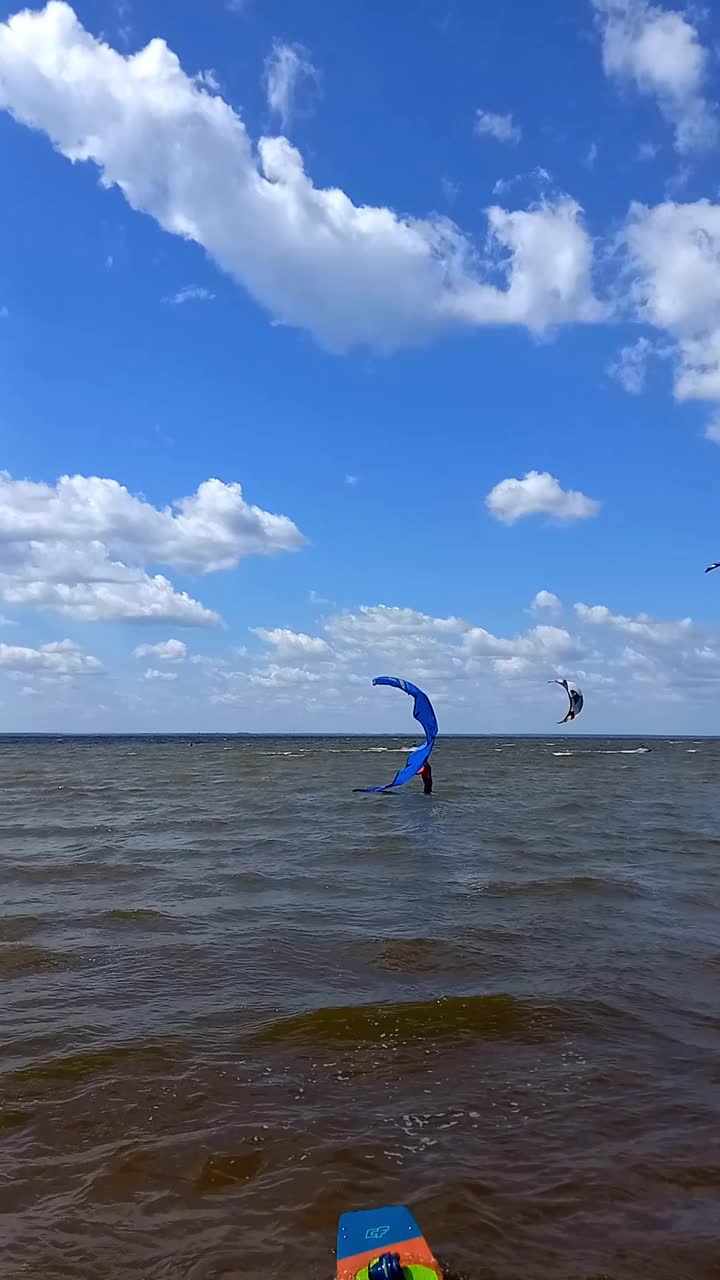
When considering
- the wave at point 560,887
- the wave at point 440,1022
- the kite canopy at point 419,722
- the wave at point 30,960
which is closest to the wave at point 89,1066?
the wave at point 440,1022

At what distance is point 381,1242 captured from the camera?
4902 mm

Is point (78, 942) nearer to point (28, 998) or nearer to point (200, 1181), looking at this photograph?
point (28, 998)

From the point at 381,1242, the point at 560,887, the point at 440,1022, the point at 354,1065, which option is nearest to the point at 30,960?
the point at 354,1065

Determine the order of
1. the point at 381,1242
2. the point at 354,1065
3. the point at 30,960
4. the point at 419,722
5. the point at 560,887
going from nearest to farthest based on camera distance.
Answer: the point at 381,1242
the point at 354,1065
the point at 30,960
the point at 560,887
the point at 419,722

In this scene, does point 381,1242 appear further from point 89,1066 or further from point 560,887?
point 560,887

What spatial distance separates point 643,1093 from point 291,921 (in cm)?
689

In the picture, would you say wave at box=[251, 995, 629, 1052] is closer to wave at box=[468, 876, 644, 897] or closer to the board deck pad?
the board deck pad

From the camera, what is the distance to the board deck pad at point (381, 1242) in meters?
4.65

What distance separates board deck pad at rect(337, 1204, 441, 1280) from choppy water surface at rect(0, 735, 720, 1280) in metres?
0.20

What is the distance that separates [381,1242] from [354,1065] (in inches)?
117

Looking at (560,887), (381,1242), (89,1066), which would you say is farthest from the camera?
(560,887)

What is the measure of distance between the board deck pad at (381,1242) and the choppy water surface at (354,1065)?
7.8 inches

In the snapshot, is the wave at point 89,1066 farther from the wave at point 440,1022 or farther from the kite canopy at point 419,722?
the kite canopy at point 419,722

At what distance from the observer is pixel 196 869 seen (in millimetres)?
17547
